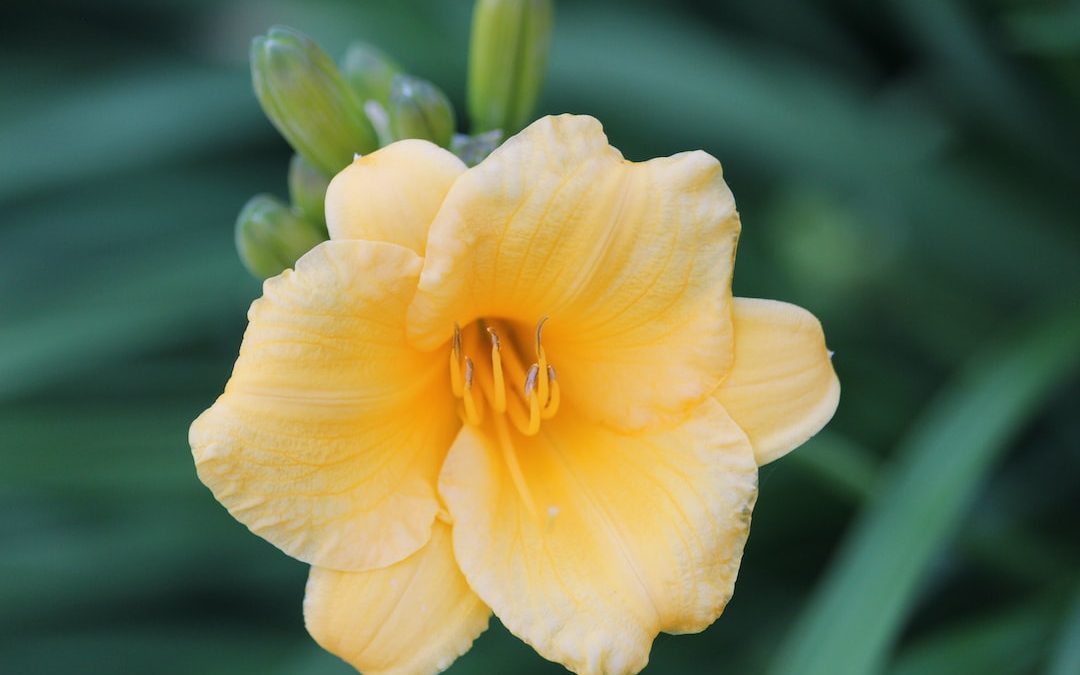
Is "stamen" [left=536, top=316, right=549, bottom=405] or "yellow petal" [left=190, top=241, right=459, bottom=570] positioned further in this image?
"stamen" [left=536, top=316, right=549, bottom=405]

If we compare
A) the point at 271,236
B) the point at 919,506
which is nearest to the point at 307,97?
the point at 271,236

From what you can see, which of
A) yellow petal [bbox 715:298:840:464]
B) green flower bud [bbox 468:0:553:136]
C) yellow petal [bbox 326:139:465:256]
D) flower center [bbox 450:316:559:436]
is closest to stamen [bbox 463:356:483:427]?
flower center [bbox 450:316:559:436]

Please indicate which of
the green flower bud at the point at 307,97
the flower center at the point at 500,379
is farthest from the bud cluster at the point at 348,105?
the flower center at the point at 500,379

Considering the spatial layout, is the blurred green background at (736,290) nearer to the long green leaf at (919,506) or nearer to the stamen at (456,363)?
the long green leaf at (919,506)

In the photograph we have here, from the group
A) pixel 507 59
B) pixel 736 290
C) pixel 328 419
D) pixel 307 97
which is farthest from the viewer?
pixel 736 290

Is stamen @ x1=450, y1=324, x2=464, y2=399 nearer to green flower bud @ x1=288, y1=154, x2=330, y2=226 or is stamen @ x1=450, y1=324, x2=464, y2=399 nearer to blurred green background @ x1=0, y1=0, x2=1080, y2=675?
green flower bud @ x1=288, y1=154, x2=330, y2=226

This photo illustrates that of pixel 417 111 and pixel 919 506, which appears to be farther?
pixel 919 506

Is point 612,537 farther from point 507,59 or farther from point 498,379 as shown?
point 507,59
